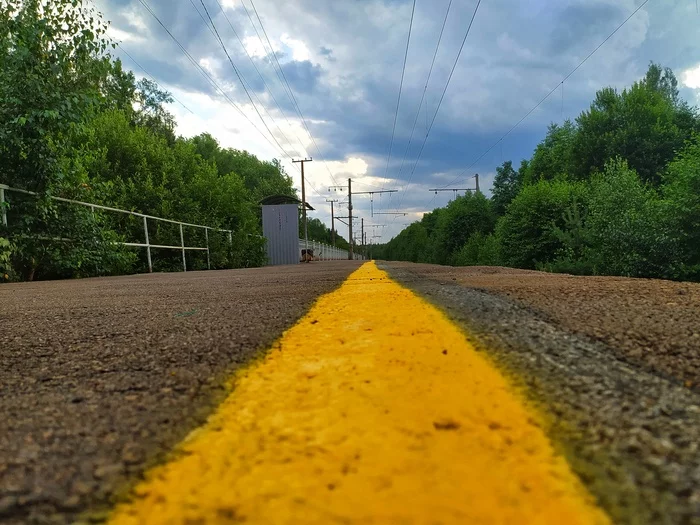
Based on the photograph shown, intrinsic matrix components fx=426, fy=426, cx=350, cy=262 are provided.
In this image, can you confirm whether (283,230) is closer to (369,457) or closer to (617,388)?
(617,388)

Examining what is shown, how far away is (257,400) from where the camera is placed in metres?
0.90

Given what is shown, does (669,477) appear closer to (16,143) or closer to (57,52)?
(16,143)

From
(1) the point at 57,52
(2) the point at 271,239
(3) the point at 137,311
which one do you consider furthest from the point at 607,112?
(3) the point at 137,311

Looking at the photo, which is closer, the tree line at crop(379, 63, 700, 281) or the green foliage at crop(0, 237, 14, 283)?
the green foliage at crop(0, 237, 14, 283)

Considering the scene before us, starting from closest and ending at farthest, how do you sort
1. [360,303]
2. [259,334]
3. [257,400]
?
[257,400] → [259,334] → [360,303]

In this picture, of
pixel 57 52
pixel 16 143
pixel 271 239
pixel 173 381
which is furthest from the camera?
pixel 271 239

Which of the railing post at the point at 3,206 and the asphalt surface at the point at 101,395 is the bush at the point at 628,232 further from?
the railing post at the point at 3,206

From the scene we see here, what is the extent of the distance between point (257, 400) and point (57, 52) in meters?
7.91

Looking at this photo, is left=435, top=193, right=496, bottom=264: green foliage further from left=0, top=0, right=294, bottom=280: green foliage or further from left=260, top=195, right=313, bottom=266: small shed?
left=0, top=0, right=294, bottom=280: green foliage

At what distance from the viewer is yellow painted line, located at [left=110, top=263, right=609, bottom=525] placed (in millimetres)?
530

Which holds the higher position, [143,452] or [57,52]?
[57,52]

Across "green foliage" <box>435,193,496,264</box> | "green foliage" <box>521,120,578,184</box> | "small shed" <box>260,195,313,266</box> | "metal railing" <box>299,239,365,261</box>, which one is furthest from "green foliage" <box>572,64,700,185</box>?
"metal railing" <box>299,239,365,261</box>

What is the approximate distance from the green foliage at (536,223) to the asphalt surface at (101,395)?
17696 mm

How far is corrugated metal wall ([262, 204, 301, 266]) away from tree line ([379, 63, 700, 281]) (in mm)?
10883
